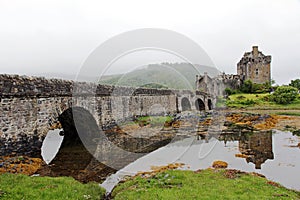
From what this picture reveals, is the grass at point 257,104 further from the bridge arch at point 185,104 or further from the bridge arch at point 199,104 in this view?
the bridge arch at point 185,104

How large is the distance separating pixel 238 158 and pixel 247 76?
70039 mm

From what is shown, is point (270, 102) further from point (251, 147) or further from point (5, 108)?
point (5, 108)

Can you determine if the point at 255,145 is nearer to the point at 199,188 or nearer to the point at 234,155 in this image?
the point at 234,155

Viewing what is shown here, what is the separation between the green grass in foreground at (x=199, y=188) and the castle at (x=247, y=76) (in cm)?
6742

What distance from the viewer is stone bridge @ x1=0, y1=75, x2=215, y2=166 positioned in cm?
1409

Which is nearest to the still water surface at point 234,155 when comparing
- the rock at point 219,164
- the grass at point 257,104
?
the rock at point 219,164

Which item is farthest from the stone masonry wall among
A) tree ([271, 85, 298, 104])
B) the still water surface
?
tree ([271, 85, 298, 104])

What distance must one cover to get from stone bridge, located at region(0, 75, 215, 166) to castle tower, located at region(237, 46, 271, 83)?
6185 centimetres

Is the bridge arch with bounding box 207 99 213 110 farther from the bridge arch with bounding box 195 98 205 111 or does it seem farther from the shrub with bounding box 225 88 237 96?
the shrub with bounding box 225 88 237 96

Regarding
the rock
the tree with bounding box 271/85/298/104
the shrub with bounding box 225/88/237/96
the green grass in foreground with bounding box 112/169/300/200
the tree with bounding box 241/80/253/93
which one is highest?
the tree with bounding box 241/80/253/93

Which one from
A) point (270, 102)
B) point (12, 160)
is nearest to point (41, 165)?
point (12, 160)

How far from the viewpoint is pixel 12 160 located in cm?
1373

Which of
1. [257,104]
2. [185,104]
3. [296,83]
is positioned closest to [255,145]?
[185,104]

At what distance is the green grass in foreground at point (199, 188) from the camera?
9562 mm
